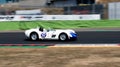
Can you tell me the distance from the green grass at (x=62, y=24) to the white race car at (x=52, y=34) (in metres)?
11.1

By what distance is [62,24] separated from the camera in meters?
34.9

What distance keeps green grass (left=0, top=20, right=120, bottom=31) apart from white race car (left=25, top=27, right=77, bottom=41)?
11.1 metres

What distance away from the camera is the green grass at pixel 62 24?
113 ft

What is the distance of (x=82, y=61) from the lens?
1392 cm

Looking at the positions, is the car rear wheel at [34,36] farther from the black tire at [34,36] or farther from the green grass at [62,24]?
the green grass at [62,24]

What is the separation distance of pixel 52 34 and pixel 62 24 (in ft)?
38.5

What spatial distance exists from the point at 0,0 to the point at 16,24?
44861mm

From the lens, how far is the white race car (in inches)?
901

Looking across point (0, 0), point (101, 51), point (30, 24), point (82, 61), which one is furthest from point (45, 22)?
point (0, 0)

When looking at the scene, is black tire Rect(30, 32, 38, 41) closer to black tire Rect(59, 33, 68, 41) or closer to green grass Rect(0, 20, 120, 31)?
black tire Rect(59, 33, 68, 41)

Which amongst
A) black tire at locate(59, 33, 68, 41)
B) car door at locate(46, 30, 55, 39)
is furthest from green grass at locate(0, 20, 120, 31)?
black tire at locate(59, 33, 68, 41)

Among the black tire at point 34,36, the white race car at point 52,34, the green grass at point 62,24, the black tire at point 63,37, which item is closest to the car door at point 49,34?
the white race car at point 52,34

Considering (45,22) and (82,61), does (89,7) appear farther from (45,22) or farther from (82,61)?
(82,61)

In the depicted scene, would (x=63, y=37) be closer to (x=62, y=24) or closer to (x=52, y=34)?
(x=52, y=34)
